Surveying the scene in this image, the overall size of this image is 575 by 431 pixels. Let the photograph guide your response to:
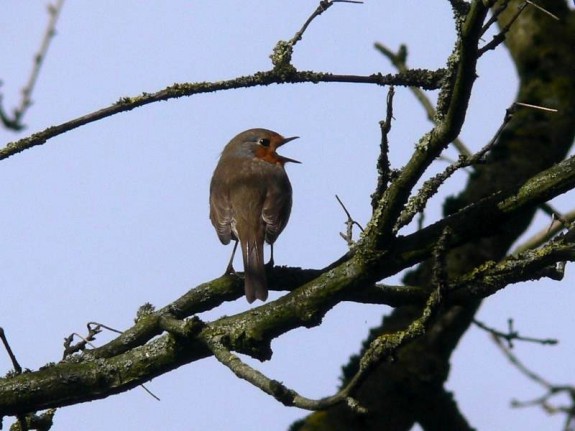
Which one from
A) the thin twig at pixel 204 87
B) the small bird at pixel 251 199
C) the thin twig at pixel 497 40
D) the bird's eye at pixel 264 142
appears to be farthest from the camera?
the bird's eye at pixel 264 142

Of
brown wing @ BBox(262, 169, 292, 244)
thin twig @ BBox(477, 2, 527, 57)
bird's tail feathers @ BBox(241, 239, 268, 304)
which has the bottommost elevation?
thin twig @ BBox(477, 2, 527, 57)

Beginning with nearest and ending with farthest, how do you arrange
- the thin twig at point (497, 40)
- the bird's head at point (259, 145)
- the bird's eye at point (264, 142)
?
the thin twig at point (497, 40) < the bird's head at point (259, 145) < the bird's eye at point (264, 142)

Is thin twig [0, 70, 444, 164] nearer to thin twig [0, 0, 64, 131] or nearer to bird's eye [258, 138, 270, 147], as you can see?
thin twig [0, 0, 64, 131]

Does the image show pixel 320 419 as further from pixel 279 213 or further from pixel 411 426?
pixel 279 213

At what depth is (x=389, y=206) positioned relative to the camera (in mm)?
4184

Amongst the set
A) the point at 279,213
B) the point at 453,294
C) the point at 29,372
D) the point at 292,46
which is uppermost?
the point at 279,213

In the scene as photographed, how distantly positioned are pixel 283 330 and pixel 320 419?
2018 millimetres

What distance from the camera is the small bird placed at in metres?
6.86

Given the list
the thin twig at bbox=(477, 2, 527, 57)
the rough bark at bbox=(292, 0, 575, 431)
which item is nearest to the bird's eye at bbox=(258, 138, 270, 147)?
the rough bark at bbox=(292, 0, 575, 431)

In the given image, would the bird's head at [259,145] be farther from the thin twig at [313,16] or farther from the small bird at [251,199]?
the thin twig at [313,16]

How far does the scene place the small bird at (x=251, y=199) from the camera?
270 inches

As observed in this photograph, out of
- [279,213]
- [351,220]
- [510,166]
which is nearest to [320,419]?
[279,213]

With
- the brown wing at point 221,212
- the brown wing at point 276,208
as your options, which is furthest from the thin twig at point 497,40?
the brown wing at point 221,212

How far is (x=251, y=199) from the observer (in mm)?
7195
